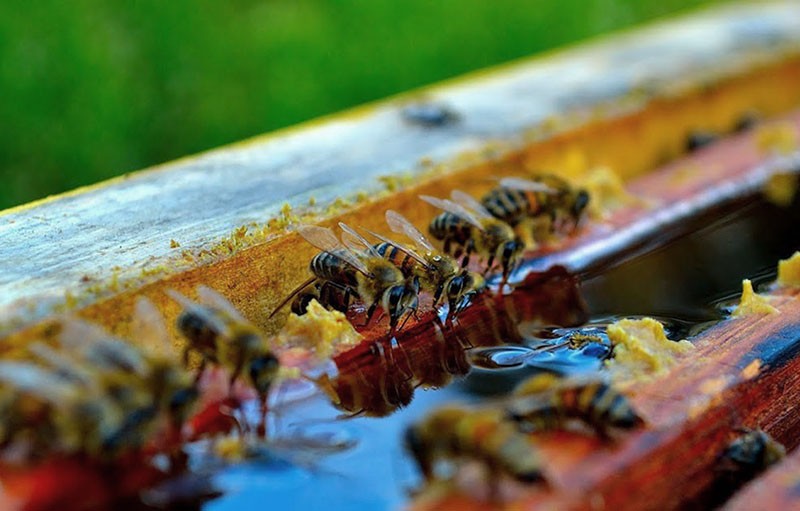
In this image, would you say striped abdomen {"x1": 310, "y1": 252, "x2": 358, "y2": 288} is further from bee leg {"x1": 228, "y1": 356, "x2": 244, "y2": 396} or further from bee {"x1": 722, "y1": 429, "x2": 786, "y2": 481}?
bee {"x1": 722, "y1": 429, "x2": 786, "y2": 481}

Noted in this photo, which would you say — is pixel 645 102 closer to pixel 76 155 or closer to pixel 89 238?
pixel 89 238

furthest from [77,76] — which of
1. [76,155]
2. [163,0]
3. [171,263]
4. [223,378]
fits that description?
[223,378]

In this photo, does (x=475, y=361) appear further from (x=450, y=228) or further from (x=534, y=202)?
(x=534, y=202)

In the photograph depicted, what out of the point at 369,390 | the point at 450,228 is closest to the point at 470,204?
the point at 450,228

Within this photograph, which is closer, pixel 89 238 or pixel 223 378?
pixel 223 378

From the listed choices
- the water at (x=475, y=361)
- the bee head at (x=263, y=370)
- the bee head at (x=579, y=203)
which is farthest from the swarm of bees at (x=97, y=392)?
the bee head at (x=579, y=203)

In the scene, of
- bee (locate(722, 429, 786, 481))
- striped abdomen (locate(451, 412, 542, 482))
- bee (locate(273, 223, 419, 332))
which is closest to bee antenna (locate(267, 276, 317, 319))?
bee (locate(273, 223, 419, 332))
